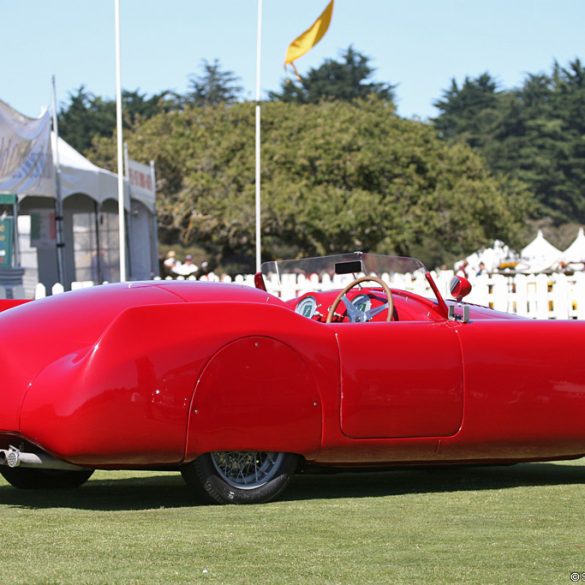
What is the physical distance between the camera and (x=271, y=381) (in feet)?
19.7

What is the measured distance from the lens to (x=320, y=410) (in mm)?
6133

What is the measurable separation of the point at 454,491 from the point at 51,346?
7.32 feet

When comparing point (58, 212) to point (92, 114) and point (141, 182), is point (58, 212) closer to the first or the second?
point (141, 182)

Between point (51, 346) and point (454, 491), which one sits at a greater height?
point (51, 346)

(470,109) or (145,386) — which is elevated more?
(470,109)

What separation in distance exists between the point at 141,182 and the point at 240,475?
80.8ft

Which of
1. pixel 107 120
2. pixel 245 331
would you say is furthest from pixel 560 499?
pixel 107 120

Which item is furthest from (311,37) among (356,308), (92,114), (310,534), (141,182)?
(92,114)

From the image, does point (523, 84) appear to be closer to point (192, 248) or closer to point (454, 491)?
point (192, 248)

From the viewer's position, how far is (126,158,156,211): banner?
28984 mm

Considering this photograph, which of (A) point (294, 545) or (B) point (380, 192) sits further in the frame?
(B) point (380, 192)

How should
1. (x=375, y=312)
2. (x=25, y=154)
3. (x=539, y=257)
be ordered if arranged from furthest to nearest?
(x=539, y=257) → (x=25, y=154) → (x=375, y=312)

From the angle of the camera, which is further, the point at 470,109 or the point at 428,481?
the point at 470,109

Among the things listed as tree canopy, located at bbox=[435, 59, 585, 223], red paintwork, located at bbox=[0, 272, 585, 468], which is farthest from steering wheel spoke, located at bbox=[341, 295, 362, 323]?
tree canopy, located at bbox=[435, 59, 585, 223]
